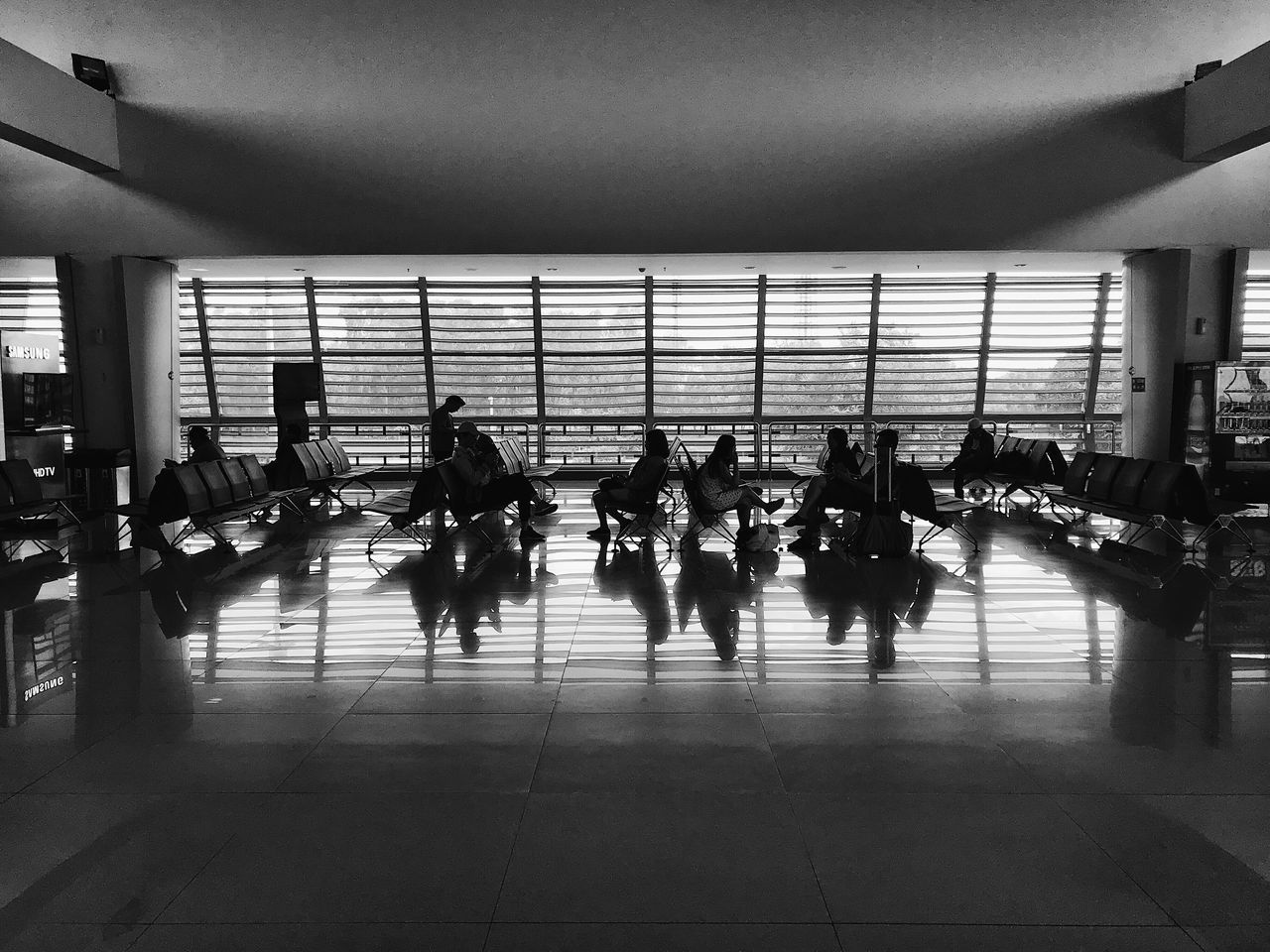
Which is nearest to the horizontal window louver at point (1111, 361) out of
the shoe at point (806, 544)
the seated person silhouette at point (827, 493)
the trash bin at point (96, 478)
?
the seated person silhouette at point (827, 493)

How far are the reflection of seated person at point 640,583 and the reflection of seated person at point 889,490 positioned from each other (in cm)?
147

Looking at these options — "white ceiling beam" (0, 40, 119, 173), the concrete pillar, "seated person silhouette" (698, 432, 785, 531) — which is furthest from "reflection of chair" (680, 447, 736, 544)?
"white ceiling beam" (0, 40, 119, 173)

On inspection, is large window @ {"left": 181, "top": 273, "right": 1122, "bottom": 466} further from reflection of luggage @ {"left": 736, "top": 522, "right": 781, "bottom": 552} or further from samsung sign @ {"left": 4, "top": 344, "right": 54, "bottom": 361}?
reflection of luggage @ {"left": 736, "top": 522, "right": 781, "bottom": 552}

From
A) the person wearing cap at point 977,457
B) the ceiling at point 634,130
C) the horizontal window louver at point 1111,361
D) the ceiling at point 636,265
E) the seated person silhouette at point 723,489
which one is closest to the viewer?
the seated person silhouette at point 723,489

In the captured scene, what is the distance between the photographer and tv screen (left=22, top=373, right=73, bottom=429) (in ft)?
33.2

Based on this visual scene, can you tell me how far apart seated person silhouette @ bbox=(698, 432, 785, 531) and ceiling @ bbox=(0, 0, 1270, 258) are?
355cm

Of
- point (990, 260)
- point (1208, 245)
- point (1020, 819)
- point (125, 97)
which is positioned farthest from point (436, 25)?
point (1020, 819)

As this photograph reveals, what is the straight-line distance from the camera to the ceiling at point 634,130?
33.7ft

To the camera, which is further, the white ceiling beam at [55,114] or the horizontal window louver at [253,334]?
the horizontal window louver at [253,334]

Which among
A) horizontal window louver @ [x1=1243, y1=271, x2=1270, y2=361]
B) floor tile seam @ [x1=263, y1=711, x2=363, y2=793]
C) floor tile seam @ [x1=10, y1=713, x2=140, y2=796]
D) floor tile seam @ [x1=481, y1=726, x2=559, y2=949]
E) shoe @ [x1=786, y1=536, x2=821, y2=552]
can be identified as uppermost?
horizontal window louver @ [x1=1243, y1=271, x2=1270, y2=361]

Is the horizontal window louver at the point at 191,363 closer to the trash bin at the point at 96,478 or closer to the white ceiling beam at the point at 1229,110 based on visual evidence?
the trash bin at the point at 96,478

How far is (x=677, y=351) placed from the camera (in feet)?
46.5

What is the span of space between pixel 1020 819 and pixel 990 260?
33.3ft

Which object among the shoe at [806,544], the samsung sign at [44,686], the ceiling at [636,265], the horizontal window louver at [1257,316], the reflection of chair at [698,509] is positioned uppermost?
the ceiling at [636,265]
